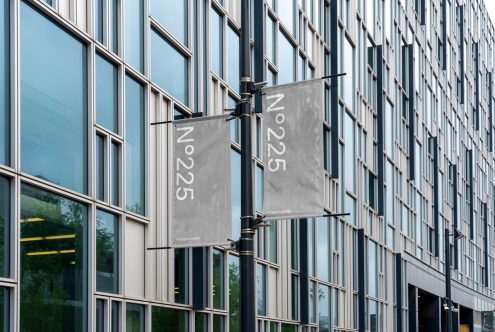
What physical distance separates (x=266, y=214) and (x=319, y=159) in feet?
3.15

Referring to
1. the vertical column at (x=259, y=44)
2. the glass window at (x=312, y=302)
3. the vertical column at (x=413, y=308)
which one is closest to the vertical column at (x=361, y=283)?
the glass window at (x=312, y=302)

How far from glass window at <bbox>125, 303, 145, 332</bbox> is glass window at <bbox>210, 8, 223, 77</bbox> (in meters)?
6.48

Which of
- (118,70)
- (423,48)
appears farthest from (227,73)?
(423,48)

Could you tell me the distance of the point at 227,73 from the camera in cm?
2214

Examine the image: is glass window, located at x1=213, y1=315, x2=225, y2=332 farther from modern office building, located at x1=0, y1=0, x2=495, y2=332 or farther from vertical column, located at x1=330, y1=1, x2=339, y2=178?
vertical column, located at x1=330, y1=1, x2=339, y2=178

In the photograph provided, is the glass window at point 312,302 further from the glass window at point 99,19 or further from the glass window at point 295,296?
the glass window at point 99,19

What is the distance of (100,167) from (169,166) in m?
2.75

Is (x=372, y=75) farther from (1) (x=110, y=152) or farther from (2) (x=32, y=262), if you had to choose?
(2) (x=32, y=262)

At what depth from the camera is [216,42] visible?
21.8 metres

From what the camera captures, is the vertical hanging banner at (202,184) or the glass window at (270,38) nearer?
the vertical hanging banner at (202,184)

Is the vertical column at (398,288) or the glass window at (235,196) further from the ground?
the glass window at (235,196)

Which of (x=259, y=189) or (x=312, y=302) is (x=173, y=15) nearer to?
(x=259, y=189)

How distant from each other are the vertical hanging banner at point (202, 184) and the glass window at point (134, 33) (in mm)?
4507

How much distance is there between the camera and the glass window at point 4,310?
1270 centimetres
